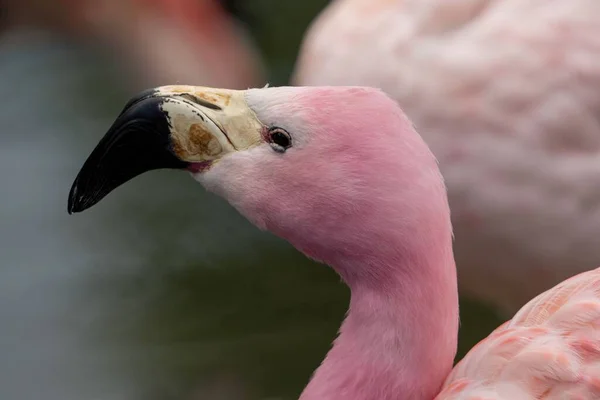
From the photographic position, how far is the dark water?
230 centimetres

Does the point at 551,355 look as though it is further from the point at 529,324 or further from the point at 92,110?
the point at 92,110

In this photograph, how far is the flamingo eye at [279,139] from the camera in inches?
44.9

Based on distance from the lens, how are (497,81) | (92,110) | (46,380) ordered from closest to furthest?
(497,81) → (46,380) → (92,110)

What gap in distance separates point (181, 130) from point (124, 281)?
142cm

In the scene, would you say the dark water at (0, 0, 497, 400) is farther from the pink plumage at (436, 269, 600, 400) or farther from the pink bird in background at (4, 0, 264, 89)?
the pink plumage at (436, 269, 600, 400)

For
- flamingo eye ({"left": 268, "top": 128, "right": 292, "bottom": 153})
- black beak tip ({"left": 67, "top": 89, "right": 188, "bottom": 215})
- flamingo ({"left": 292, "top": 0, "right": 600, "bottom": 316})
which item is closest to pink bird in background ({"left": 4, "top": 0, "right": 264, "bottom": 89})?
flamingo ({"left": 292, "top": 0, "right": 600, "bottom": 316})

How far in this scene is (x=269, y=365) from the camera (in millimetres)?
2303

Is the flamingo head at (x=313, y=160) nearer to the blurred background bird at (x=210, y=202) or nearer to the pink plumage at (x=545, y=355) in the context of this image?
the pink plumage at (x=545, y=355)

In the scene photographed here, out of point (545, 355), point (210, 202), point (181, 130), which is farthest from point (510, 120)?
point (210, 202)

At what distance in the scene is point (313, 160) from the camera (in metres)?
1.12

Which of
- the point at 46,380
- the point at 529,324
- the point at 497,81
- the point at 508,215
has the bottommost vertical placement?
the point at 46,380

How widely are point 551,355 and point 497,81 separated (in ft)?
2.55

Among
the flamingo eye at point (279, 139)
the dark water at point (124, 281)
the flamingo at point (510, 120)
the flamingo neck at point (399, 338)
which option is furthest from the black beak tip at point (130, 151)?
the dark water at point (124, 281)

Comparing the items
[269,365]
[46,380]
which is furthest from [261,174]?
[46,380]
